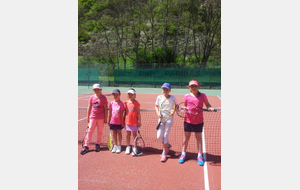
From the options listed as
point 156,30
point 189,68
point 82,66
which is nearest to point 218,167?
point 189,68

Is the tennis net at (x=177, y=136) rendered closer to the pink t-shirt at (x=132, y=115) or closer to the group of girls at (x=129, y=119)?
the group of girls at (x=129, y=119)

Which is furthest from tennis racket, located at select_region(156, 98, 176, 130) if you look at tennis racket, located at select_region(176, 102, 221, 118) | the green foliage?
the green foliage

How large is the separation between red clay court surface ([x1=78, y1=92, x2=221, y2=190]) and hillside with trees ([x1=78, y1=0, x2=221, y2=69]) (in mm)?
23390

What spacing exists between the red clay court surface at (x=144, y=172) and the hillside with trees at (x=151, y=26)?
76.7 feet

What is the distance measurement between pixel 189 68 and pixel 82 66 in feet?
40.8

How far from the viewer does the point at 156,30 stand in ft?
95.9

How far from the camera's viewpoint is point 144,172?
3.81m

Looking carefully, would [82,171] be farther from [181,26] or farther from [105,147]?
[181,26]

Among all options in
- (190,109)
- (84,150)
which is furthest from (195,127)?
(84,150)

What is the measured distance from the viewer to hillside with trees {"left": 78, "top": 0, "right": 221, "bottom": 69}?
2845cm

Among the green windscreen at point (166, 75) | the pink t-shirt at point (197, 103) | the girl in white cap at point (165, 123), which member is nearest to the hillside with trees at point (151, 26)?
the green windscreen at point (166, 75)

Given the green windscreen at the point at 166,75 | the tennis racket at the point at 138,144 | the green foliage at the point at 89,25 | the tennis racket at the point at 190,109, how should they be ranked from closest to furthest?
the tennis racket at the point at 190,109, the tennis racket at the point at 138,144, the green windscreen at the point at 166,75, the green foliage at the point at 89,25

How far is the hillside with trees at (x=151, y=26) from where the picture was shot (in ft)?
93.4

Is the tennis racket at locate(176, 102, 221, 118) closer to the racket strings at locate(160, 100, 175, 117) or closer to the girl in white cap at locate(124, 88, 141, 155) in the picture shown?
the racket strings at locate(160, 100, 175, 117)
